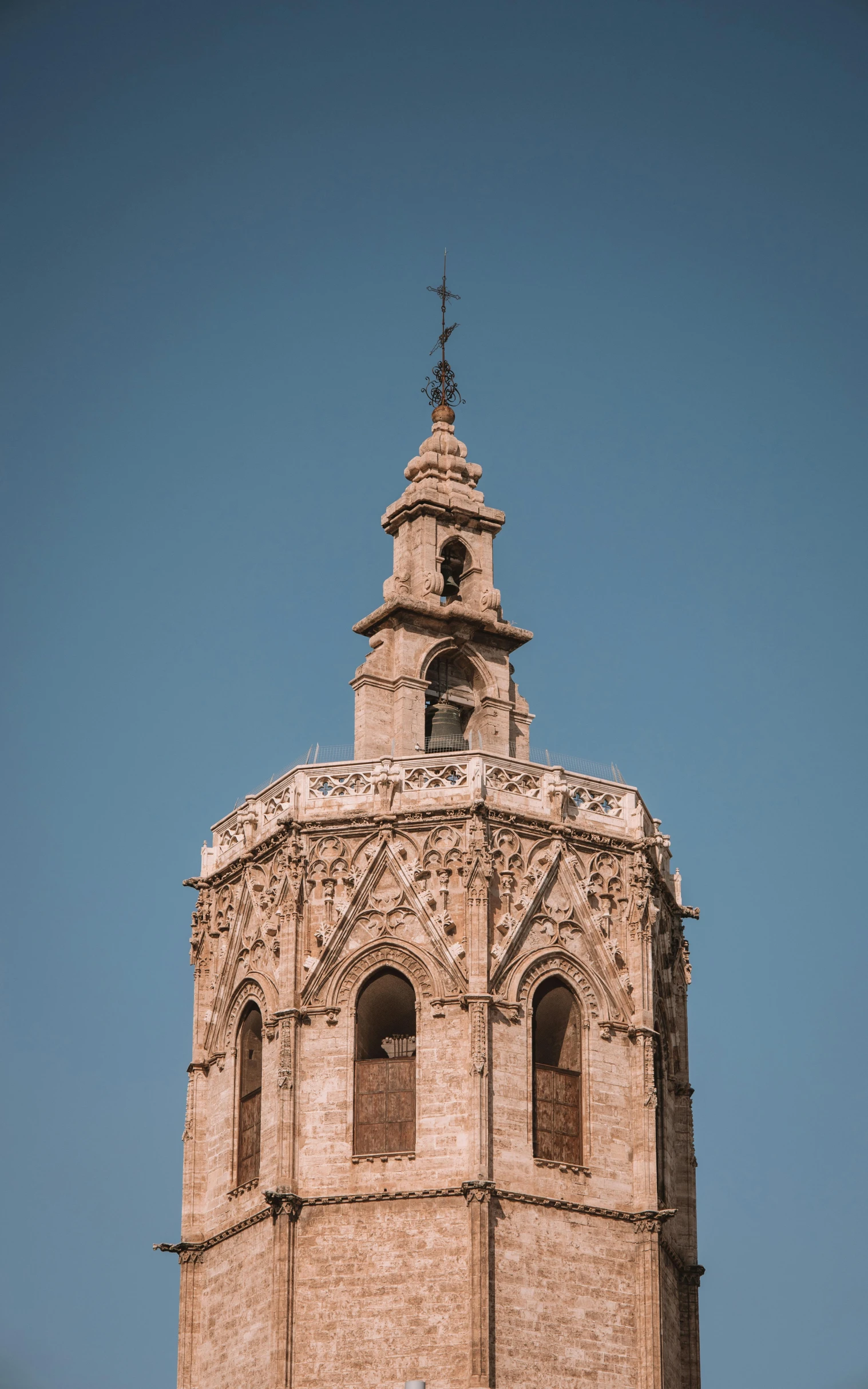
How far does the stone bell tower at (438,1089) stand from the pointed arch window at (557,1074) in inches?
1.9

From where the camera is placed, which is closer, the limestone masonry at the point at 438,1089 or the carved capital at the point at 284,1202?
the limestone masonry at the point at 438,1089

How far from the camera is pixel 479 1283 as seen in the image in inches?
2179

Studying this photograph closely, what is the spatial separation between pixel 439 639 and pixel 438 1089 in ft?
37.8

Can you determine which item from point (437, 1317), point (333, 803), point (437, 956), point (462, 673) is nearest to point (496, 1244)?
point (437, 1317)

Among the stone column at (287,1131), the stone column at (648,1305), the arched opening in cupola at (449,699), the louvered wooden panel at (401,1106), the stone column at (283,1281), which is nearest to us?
the stone column at (283,1281)

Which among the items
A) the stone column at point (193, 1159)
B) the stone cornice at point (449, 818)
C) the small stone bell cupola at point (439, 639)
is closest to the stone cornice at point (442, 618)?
the small stone bell cupola at point (439, 639)

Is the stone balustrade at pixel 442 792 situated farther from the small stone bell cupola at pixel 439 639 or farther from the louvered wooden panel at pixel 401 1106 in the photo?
the louvered wooden panel at pixel 401 1106

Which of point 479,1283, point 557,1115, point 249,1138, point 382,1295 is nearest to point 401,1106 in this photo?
point 557,1115

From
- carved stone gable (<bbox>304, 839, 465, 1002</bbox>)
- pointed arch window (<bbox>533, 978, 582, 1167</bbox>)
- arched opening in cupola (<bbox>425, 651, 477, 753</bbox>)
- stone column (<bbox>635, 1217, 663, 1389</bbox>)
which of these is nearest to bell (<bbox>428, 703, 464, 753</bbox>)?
arched opening in cupola (<bbox>425, 651, 477, 753</bbox>)

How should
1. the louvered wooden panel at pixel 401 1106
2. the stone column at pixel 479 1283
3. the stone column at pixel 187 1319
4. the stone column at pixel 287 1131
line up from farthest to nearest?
the stone column at pixel 187 1319 < the louvered wooden panel at pixel 401 1106 < the stone column at pixel 287 1131 < the stone column at pixel 479 1283

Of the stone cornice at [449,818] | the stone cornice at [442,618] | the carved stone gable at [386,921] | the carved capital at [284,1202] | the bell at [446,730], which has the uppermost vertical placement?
the stone cornice at [442,618]

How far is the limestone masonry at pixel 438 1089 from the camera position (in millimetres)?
55969

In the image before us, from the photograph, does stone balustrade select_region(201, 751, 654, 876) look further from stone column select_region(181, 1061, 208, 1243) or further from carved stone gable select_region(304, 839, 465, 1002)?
stone column select_region(181, 1061, 208, 1243)

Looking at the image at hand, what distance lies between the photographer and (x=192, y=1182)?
60.0 metres
